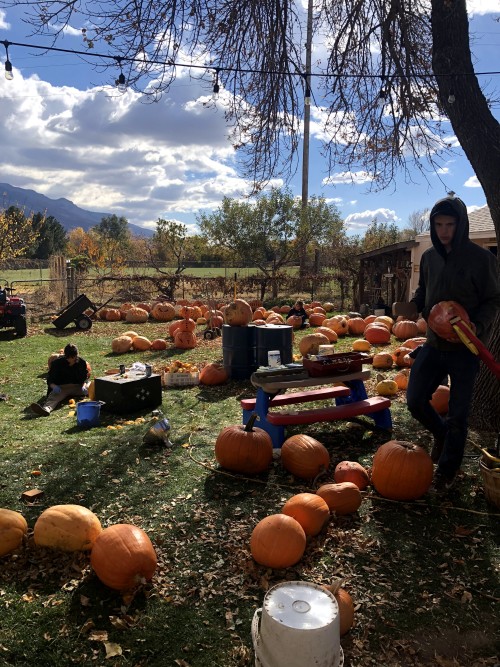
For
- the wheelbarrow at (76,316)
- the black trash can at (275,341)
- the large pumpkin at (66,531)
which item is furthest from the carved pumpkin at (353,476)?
the wheelbarrow at (76,316)

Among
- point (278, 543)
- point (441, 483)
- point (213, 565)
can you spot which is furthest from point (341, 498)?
point (213, 565)

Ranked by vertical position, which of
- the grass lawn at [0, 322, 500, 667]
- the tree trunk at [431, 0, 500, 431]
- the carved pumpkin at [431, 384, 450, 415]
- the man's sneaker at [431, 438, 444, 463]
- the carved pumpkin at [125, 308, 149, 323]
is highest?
the tree trunk at [431, 0, 500, 431]

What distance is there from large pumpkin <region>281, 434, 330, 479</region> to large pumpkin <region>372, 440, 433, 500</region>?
526mm

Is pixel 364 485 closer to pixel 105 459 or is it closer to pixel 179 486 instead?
pixel 179 486

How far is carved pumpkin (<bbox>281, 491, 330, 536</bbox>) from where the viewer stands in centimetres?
346

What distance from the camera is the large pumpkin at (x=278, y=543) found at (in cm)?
315

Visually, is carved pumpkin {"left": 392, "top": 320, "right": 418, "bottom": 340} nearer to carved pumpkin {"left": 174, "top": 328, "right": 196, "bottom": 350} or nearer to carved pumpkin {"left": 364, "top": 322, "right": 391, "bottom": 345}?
carved pumpkin {"left": 364, "top": 322, "right": 391, "bottom": 345}

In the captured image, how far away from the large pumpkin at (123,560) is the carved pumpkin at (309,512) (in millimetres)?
997

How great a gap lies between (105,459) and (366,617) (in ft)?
9.25

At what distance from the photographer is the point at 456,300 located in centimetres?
392

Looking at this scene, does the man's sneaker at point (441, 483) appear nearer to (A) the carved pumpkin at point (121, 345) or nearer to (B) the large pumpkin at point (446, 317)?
(B) the large pumpkin at point (446, 317)

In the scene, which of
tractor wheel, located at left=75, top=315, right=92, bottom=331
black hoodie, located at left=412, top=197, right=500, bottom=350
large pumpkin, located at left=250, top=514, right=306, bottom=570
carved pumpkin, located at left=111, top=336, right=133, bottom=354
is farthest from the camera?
tractor wheel, located at left=75, top=315, right=92, bottom=331

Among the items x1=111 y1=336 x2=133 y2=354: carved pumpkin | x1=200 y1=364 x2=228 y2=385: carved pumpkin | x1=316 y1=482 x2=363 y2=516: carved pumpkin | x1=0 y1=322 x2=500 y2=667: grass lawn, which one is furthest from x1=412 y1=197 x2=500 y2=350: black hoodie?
x1=111 y1=336 x2=133 y2=354: carved pumpkin

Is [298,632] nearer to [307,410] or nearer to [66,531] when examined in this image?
[66,531]
